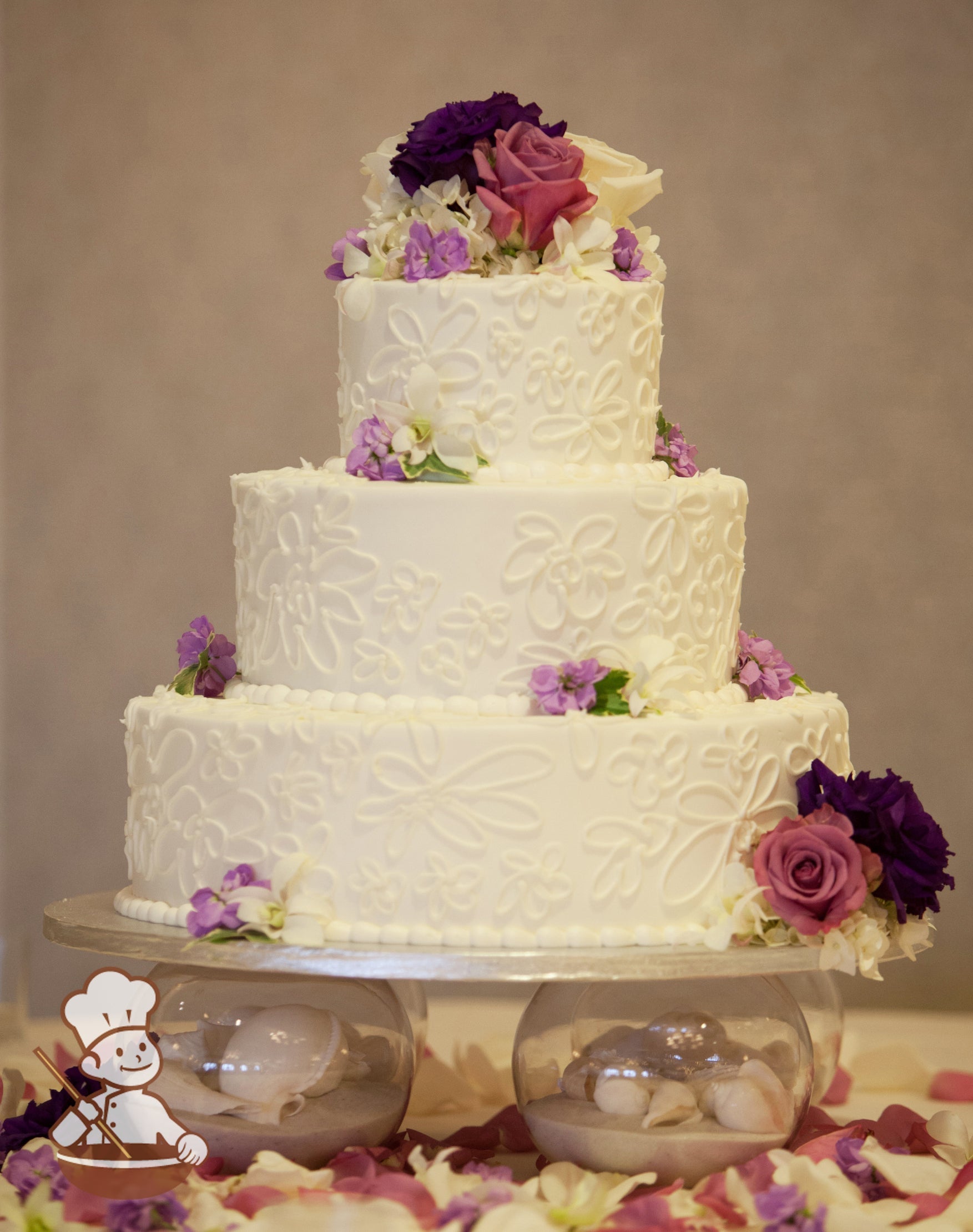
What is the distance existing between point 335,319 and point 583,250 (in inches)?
121

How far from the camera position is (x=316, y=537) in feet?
11.2

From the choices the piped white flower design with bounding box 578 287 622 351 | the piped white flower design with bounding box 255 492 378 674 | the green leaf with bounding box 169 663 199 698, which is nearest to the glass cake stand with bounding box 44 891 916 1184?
the green leaf with bounding box 169 663 199 698

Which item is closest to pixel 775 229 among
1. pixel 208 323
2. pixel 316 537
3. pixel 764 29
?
pixel 764 29

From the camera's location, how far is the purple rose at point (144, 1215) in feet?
9.84

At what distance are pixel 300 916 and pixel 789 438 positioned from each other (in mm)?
3914

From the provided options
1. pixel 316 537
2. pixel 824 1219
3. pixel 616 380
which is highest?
pixel 616 380

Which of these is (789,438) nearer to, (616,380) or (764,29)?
(764,29)

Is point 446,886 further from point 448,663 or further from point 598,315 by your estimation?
point 598,315

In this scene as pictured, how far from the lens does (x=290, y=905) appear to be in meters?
3.20

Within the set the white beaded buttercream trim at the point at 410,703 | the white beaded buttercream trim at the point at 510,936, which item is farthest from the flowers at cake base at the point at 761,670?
the white beaded buttercream trim at the point at 510,936

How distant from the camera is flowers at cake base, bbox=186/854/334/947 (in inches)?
124

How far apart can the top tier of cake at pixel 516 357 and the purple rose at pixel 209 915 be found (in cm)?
106

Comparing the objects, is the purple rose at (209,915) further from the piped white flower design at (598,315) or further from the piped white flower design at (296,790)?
the piped white flower design at (598,315)

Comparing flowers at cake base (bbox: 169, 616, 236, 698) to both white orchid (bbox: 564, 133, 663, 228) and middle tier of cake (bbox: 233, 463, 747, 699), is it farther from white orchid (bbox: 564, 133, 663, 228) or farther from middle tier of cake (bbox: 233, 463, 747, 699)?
white orchid (bbox: 564, 133, 663, 228)
